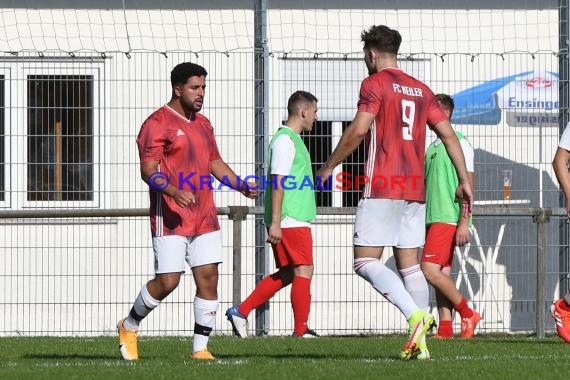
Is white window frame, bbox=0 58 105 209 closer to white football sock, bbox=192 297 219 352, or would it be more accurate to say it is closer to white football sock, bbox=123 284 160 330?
white football sock, bbox=123 284 160 330

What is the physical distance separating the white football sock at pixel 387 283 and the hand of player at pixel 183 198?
1.15 m

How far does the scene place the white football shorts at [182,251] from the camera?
9211 millimetres

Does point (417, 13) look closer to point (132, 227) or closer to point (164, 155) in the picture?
point (132, 227)

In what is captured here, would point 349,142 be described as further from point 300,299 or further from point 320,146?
point 320,146

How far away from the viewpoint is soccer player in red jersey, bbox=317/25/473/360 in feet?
29.3

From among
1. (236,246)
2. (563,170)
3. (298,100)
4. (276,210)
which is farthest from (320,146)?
(563,170)

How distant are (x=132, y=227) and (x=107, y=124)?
3.54ft

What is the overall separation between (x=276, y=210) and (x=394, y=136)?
2.51 m

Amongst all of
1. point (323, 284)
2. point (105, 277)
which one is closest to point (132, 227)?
point (105, 277)

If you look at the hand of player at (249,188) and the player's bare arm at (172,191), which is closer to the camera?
the player's bare arm at (172,191)

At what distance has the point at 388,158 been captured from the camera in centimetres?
902

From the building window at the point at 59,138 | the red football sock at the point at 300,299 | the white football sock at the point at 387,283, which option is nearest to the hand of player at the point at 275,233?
the red football sock at the point at 300,299

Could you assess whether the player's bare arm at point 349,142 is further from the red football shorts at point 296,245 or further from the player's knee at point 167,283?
the red football shorts at point 296,245

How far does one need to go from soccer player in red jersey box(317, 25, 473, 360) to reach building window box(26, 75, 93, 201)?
217 inches
